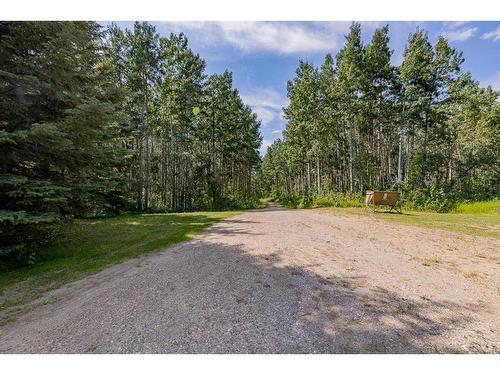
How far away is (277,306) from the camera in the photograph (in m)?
3.15

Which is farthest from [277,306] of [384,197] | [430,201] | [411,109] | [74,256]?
[411,109]

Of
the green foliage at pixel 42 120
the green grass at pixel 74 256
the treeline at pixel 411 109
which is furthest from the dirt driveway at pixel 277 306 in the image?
the treeline at pixel 411 109

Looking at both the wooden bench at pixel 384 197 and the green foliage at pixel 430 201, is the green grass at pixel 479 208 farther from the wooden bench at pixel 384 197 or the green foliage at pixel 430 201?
the wooden bench at pixel 384 197

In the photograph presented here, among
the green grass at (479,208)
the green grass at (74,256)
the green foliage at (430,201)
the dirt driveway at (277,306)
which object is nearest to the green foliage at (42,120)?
the green grass at (74,256)

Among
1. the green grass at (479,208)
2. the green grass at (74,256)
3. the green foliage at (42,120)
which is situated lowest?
the green grass at (74,256)

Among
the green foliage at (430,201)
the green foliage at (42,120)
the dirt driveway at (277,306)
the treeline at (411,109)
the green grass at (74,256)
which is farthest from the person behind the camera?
the treeline at (411,109)

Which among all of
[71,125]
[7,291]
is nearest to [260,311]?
[7,291]

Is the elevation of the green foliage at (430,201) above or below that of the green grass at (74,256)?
above

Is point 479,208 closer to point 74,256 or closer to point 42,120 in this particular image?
point 74,256

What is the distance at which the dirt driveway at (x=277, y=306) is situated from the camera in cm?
247

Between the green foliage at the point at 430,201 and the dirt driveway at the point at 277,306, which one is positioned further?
the green foliage at the point at 430,201

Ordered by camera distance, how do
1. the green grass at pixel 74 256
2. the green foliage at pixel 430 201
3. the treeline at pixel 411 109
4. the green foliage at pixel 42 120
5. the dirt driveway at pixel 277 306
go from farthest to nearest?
the treeline at pixel 411 109
the green foliage at pixel 430 201
the green foliage at pixel 42 120
the green grass at pixel 74 256
the dirt driveway at pixel 277 306

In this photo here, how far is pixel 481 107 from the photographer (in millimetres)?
22438

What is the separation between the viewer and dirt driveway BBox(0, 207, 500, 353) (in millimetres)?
2469
